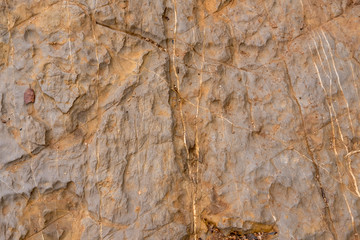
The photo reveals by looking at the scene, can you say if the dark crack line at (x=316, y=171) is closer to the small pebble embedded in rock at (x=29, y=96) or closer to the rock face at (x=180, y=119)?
the rock face at (x=180, y=119)

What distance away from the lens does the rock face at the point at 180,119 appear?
388 centimetres

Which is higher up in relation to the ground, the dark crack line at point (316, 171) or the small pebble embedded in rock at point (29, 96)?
the small pebble embedded in rock at point (29, 96)

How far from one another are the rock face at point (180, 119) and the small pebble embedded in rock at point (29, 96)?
0.14 feet

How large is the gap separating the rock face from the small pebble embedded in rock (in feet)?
0.14

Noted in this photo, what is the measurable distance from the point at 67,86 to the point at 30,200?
1283 mm

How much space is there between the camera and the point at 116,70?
4.16 metres

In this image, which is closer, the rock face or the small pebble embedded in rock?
the rock face

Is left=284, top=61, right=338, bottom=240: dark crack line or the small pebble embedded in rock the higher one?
the small pebble embedded in rock

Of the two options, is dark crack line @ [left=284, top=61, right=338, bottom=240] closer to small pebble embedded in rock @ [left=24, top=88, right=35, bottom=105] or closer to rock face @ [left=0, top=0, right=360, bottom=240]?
rock face @ [left=0, top=0, right=360, bottom=240]

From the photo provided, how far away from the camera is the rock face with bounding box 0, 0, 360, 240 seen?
12.7 feet

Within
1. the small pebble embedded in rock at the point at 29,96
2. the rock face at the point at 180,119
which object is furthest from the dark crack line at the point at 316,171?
the small pebble embedded in rock at the point at 29,96

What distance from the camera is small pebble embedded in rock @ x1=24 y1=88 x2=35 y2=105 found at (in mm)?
4016

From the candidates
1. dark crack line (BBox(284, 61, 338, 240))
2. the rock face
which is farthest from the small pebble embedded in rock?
dark crack line (BBox(284, 61, 338, 240))

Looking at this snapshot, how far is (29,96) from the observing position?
158 inches
